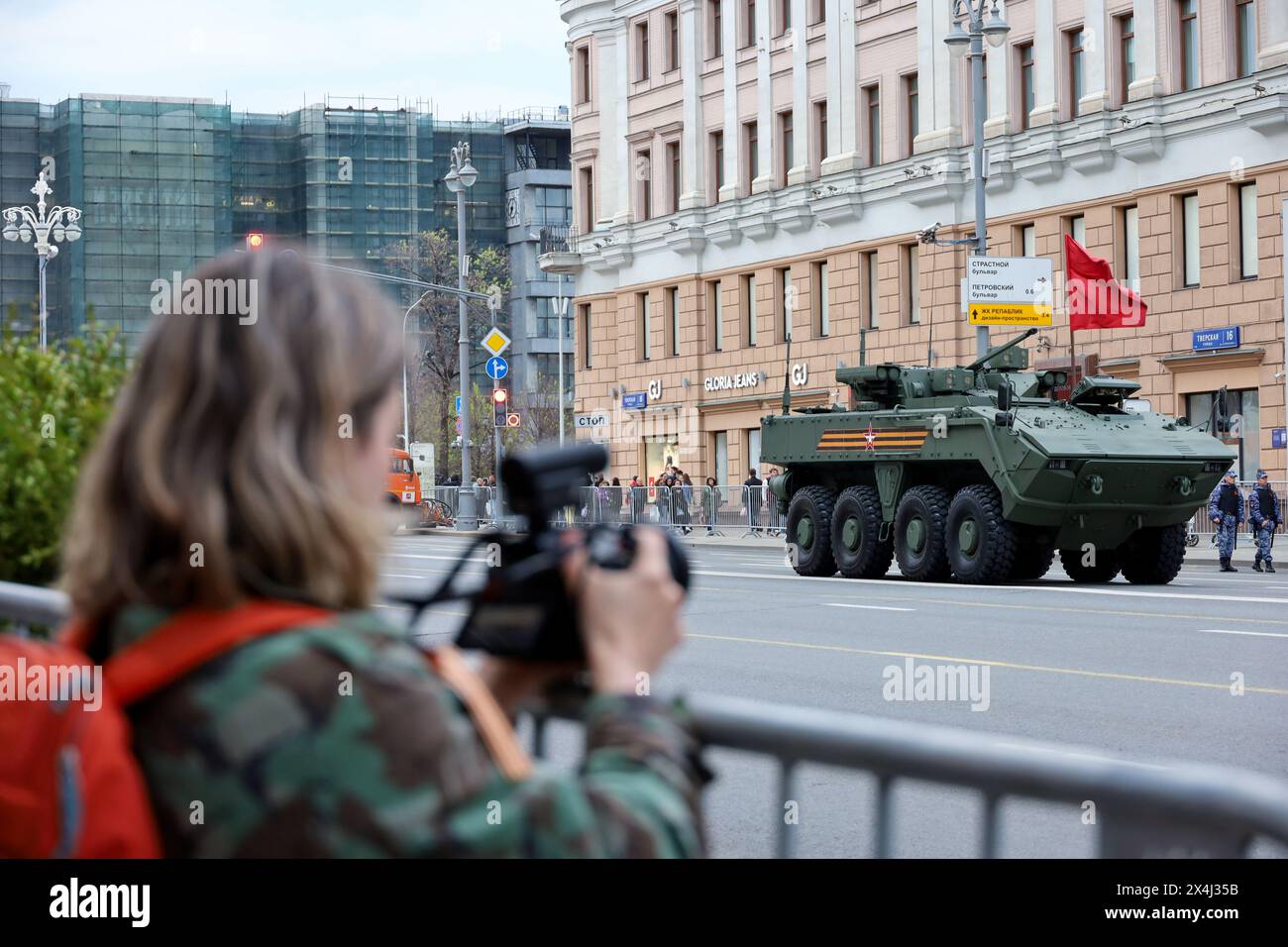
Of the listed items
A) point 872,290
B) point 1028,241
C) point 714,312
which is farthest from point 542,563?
point 714,312

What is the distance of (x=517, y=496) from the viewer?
2.20 metres

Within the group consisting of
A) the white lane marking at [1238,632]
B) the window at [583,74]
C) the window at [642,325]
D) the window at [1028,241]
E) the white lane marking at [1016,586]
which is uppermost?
the window at [583,74]

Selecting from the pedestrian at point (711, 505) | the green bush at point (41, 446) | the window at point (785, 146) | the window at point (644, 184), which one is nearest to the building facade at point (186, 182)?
the window at point (644, 184)

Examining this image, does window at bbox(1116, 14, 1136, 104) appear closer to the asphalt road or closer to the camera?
the asphalt road

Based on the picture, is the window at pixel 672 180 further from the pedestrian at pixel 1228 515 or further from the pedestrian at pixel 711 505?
the pedestrian at pixel 1228 515

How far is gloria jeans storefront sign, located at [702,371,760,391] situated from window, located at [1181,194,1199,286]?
13.1 meters

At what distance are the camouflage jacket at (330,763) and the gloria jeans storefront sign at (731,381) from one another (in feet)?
144

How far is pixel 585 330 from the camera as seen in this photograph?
54156 mm

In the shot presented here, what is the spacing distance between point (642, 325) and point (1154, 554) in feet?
96.2

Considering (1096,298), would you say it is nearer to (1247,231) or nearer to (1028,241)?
(1247,231)

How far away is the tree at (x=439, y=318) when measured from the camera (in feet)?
228

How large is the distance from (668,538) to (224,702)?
659mm

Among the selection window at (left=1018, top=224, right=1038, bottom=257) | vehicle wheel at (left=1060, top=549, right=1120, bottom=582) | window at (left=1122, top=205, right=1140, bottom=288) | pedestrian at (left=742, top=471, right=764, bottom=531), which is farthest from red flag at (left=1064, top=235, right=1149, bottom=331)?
vehicle wheel at (left=1060, top=549, right=1120, bottom=582)
